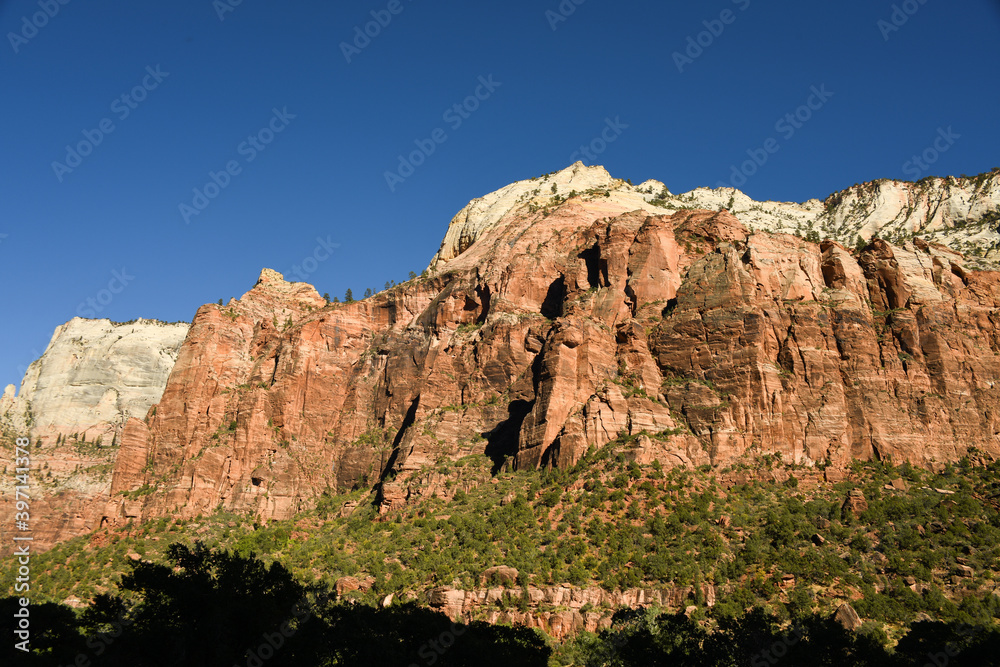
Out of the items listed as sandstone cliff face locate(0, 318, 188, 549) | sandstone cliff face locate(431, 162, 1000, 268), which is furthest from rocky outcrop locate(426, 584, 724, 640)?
sandstone cliff face locate(431, 162, 1000, 268)

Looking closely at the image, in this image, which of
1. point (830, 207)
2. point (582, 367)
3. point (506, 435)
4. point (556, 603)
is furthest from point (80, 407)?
point (830, 207)

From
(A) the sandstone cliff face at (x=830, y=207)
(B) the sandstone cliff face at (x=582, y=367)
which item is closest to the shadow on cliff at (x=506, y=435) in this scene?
(B) the sandstone cliff face at (x=582, y=367)

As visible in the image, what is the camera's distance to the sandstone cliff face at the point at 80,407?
108 meters

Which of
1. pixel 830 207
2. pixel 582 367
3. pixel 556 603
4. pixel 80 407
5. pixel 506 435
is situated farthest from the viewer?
pixel 830 207

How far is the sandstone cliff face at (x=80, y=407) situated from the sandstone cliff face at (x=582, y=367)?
8706 millimetres

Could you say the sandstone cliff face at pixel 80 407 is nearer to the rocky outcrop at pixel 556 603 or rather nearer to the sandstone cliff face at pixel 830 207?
the sandstone cliff face at pixel 830 207

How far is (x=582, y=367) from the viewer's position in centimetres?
9175

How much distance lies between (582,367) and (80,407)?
81692 mm

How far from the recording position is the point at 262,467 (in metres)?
106

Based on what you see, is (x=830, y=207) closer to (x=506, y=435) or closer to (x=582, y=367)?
(x=582, y=367)

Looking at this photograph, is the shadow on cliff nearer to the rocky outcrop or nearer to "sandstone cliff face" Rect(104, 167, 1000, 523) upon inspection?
"sandstone cliff face" Rect(104, 167, 1000, 523)

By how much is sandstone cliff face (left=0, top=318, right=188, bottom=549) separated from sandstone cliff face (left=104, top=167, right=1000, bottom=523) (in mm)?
8706

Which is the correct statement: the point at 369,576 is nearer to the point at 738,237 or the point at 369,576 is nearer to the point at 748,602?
the point at 748,602

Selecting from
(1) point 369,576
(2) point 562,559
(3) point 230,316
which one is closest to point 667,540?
(2) point 562,559
